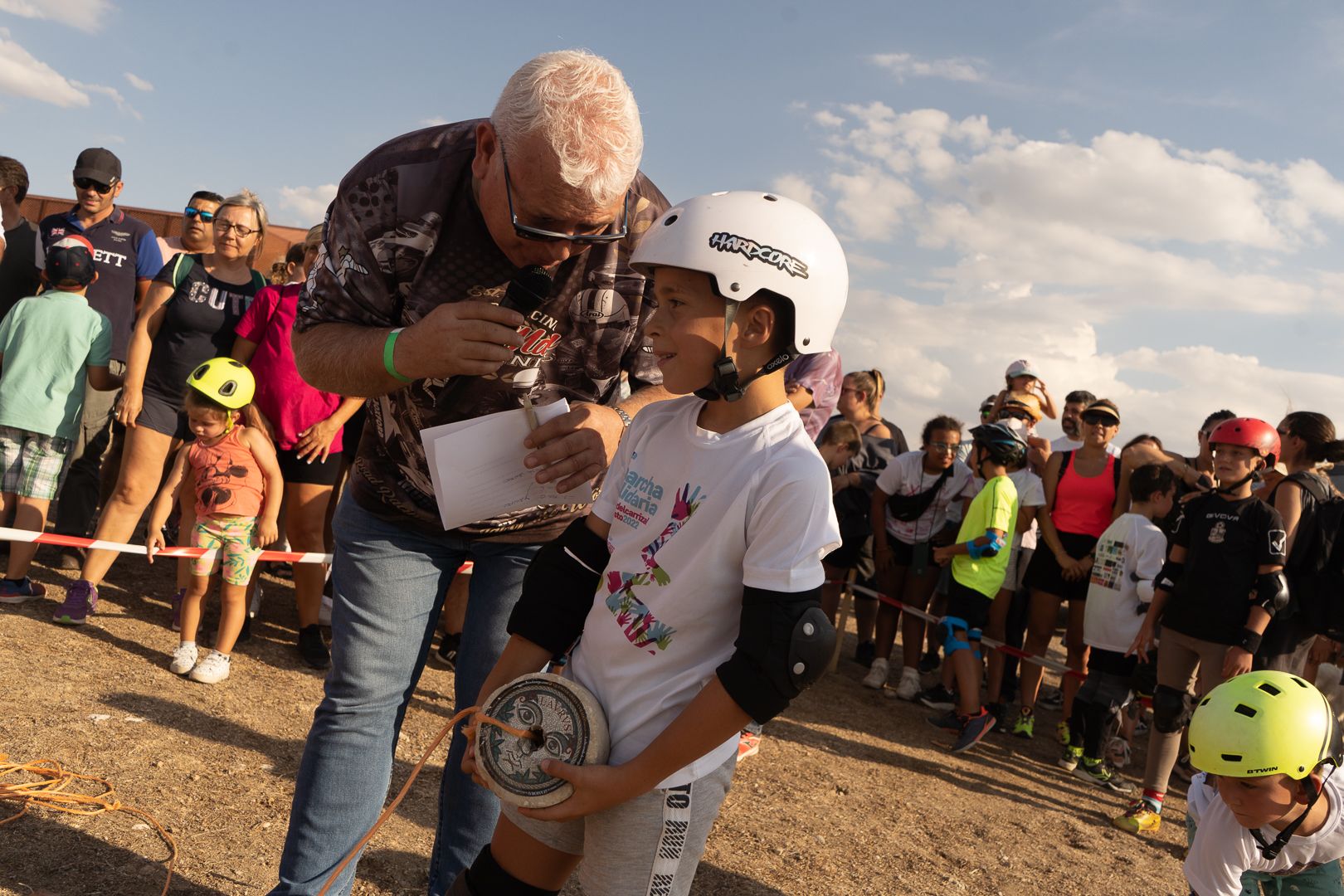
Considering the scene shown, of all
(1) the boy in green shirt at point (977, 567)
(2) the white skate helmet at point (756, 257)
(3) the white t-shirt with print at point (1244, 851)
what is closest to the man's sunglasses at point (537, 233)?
Result: (2) the white skate helmet at point (756, 257)

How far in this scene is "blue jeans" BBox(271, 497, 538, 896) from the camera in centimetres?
282

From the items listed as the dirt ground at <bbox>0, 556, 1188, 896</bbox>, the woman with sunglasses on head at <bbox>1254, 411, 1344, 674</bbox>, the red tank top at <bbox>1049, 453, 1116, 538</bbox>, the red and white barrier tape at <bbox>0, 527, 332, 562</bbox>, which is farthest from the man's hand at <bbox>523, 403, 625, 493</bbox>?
the red tank top at <bbox>1049, 453, 1116, 538</bbox>

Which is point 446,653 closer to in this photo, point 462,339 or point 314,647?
point 314,647

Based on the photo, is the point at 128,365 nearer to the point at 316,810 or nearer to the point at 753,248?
the point at 316,810

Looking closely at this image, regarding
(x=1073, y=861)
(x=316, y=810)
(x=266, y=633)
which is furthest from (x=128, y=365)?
(x=1073, y=861)

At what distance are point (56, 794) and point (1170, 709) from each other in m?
5.53

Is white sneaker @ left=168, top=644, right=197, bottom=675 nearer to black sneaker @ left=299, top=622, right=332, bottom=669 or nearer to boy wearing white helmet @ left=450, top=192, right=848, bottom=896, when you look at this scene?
black sneaker @ left=299, top=622, right=332, bottom=669

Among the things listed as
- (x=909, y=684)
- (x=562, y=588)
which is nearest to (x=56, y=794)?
(x=562, y=588)

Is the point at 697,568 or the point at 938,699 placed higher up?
the point at 697,568

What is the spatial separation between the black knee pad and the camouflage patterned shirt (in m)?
4.40

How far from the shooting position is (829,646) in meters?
1.99

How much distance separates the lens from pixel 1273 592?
216 inches

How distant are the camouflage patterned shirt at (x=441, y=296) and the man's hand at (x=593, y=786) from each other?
92 cm

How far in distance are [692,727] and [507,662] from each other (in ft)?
2.07
